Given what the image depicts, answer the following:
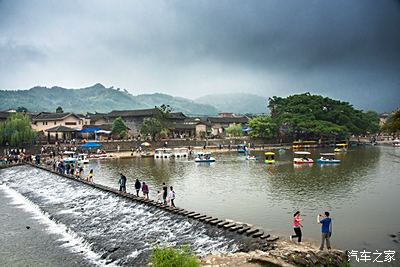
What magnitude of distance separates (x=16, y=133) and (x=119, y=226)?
165ft

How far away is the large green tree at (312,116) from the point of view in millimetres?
85031

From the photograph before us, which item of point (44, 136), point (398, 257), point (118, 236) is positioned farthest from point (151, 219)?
point (44, 136)

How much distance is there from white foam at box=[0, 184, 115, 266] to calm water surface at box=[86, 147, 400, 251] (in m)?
8.86

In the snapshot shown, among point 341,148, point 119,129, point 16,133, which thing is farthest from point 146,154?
point 341,148

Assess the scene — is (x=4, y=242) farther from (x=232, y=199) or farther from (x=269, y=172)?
(x=269, y=172)

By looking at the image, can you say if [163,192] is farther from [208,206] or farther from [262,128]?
[262,128]

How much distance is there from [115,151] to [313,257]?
6440 centimetres

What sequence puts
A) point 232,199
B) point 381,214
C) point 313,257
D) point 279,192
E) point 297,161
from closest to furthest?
point 313,257 → point 381,214 → point 232,199 → point 279,192 → point 297,161

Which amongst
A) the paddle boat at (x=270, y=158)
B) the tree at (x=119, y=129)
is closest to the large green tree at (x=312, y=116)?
the paddle boat at (x=270, y=158)

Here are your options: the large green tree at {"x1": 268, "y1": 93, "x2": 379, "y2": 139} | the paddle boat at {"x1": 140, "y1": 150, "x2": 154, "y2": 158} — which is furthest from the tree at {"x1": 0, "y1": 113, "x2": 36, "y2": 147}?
the large green tree at {"x1": 268, "y1": 93, "x2": 379, "y2": 139}

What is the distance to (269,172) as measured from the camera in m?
44.7

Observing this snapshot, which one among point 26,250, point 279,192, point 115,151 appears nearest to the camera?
point 26,250

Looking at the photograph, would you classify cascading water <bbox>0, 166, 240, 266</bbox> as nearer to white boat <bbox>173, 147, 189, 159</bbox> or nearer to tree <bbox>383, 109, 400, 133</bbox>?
tree <bbox>383, 109, 400, 133</bbox>

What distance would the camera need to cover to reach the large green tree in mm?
85031
